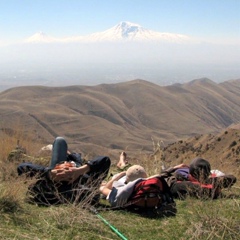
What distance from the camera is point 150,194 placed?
4074 mm

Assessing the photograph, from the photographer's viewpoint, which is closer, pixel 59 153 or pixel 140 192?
pixel 140 192

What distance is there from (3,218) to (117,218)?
3.94ft

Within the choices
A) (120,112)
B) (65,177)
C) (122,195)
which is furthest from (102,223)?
(120,112)

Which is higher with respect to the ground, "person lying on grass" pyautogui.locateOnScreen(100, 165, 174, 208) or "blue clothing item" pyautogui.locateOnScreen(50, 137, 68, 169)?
"blue clothing item" pyautogui.locateOnScreen(50, 137, 68, 169)

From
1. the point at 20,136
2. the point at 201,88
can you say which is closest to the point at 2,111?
the point at 20,136

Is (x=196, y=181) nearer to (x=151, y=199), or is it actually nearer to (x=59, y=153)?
(x=151, y=199)

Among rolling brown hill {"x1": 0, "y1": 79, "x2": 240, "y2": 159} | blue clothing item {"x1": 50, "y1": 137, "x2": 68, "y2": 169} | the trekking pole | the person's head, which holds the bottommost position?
rolling brown hill {"x1": 0, "y1": 79, "x2": 240, "y2": 159}

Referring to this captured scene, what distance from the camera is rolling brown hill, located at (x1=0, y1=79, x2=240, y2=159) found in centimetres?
9550

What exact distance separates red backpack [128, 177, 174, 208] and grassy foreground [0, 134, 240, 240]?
0.20 m

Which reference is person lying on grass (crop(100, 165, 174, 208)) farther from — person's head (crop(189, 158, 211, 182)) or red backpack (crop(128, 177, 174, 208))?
person's head (crop(189, 158, 211, 182))

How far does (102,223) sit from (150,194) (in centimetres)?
79

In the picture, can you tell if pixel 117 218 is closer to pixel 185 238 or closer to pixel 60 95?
pixel 185 238

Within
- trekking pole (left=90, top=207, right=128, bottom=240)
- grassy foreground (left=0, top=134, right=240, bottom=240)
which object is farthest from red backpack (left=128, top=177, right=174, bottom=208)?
trekking pole (left=90, top=207, right=128, bottom=240)

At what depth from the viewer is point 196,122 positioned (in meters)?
131
